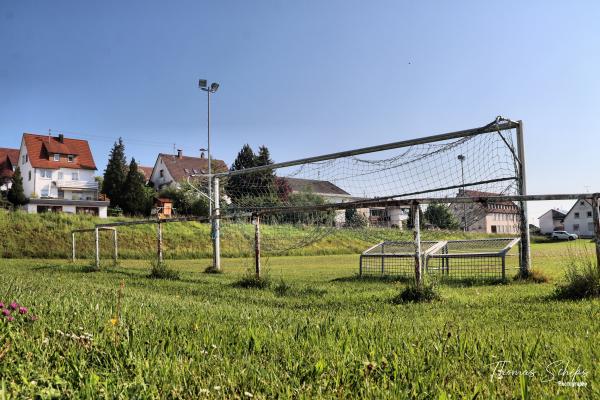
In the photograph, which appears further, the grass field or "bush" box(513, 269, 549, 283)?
"bush" box(513, 269, 549, 283)

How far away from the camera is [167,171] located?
7256cm

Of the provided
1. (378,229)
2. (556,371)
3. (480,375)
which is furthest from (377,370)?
(378,229)

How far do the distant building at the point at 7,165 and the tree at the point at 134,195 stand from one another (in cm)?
1796

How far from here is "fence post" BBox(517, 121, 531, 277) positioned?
32.4 feet

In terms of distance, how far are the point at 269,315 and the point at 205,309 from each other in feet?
2.99

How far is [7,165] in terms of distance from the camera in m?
67.8

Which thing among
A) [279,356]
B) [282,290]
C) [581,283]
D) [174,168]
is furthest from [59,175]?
[279,356]

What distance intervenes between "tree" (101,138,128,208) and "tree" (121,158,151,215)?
2.61m

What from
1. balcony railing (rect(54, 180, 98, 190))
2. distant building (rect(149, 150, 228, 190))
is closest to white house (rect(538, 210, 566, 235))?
distant building (rect(149, 150, 228, 190))

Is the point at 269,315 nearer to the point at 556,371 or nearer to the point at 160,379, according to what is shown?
the point at 160,379

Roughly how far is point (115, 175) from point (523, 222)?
6043cm

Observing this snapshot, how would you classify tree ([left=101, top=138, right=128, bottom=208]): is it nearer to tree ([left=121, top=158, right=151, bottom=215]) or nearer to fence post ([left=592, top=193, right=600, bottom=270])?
tree ([left=121, top=158, right=151, bottom=215])

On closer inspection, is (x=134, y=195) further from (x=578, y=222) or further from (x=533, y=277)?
(x=578, y=222)

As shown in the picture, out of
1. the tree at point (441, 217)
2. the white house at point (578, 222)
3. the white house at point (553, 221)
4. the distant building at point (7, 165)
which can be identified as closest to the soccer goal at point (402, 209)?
the tree at point (441, 217)
